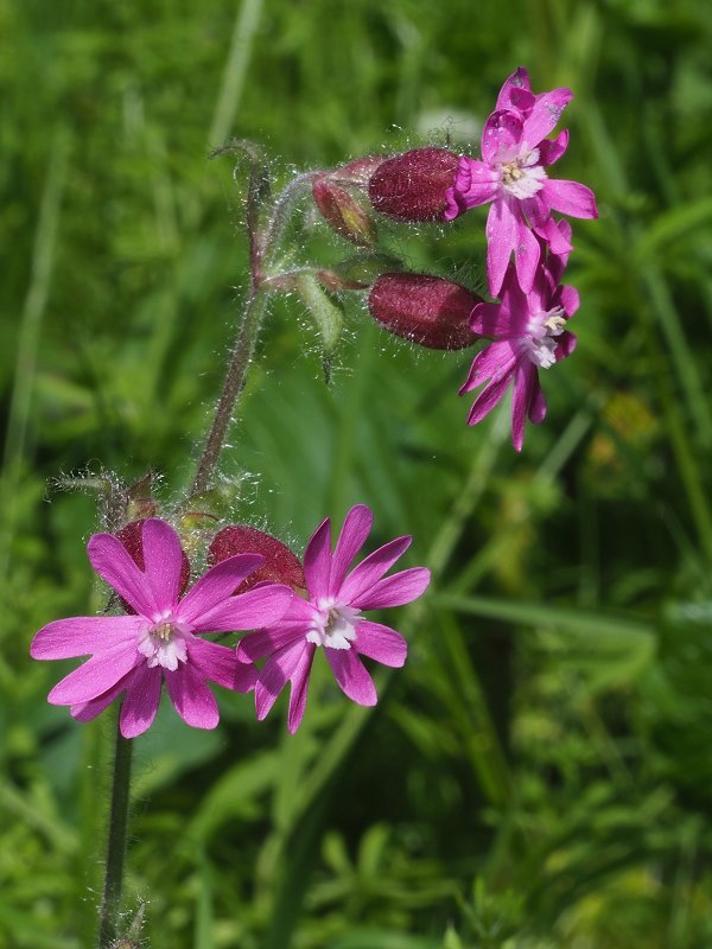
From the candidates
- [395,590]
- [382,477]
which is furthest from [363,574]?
[382,477]

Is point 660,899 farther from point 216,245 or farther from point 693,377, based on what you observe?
point 216,245

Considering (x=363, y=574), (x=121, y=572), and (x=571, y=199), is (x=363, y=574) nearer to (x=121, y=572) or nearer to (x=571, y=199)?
(x=121, y=572)

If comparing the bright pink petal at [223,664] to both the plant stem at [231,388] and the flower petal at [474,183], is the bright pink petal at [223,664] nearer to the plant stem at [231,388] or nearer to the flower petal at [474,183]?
the plant stem at [231,388]

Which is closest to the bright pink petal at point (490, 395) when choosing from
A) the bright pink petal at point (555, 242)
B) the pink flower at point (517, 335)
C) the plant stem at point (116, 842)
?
the pink flower at point (517, 335)

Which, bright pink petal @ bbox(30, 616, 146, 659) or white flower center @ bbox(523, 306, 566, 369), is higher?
white flower center @ bbox(523, 306, 566, 369)

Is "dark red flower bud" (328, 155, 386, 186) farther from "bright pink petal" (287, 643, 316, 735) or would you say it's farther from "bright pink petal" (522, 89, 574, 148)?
"bright pink petal" (287, 643, 316, 735)

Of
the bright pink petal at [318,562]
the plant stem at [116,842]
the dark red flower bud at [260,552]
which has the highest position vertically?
the dark red flower bud at [260,552]

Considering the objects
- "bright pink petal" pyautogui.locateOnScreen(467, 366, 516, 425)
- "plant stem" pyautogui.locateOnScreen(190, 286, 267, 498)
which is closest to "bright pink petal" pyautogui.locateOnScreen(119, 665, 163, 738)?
"plant stem" pyautogui.locateOnScreen(190, 286, 267, 498)

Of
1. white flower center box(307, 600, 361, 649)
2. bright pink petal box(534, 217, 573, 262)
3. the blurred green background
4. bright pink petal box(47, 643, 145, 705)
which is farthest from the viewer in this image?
the blurred green background
